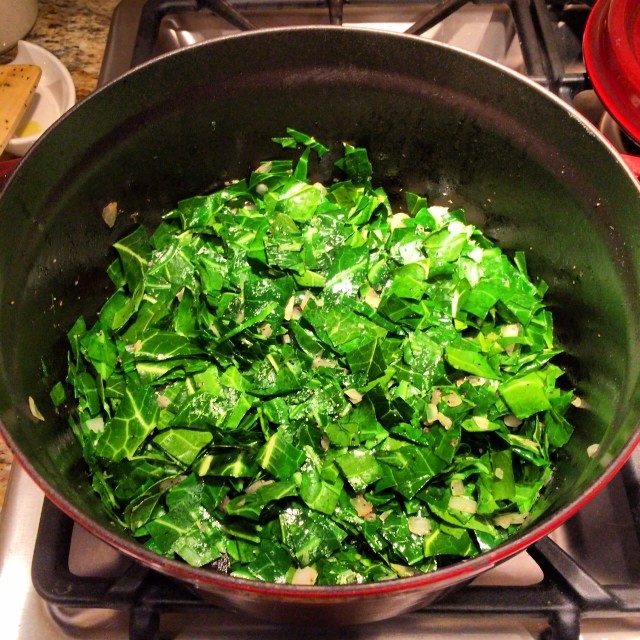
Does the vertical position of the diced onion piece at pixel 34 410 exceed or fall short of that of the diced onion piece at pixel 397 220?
it falls short

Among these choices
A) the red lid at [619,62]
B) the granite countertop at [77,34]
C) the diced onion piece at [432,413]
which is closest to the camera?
the diced onion piece at [432,413]

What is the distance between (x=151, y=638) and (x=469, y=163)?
51.4 inches

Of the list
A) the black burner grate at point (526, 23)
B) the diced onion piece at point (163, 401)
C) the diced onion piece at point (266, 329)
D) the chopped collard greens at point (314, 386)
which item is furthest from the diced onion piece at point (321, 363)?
the black burner grate at point (526, 23)

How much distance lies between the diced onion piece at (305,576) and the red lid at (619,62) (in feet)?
4.45

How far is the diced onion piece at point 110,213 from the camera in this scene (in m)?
1.42

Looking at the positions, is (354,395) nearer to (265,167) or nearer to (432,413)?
(432,413)

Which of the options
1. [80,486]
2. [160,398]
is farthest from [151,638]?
[160,398]

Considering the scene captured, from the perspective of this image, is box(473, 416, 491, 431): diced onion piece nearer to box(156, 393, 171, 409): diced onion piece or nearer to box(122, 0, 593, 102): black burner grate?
box(156, 393, 171, 409): diced onion piece

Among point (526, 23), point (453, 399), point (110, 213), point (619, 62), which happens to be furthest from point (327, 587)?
point (526, 23)

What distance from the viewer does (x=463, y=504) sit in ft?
4.06

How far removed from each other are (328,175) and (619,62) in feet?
2.70

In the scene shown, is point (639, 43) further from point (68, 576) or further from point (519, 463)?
point (68, 576)

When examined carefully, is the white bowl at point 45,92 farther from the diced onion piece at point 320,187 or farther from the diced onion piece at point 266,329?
the diced onion piece at point 266,329

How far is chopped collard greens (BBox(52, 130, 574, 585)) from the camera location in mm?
1199
